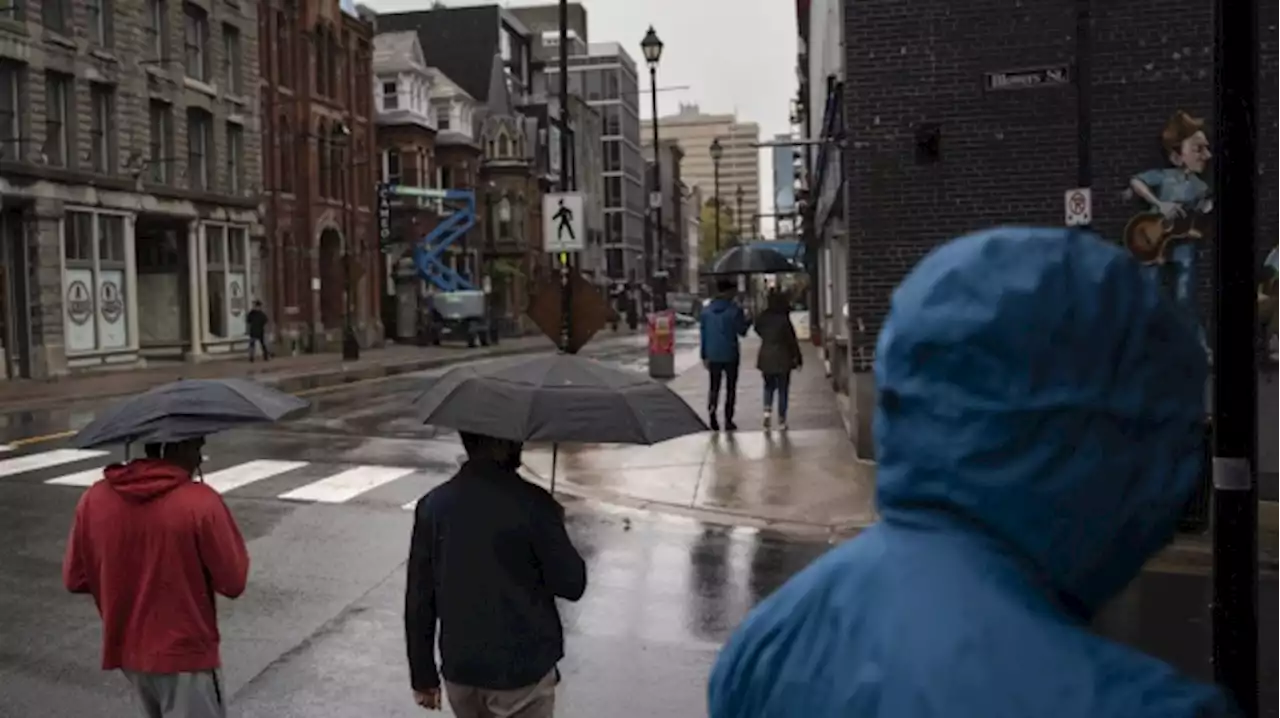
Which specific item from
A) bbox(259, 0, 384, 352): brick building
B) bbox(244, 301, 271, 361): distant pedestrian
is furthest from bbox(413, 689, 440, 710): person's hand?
bbox(259, 0, 384, 352): brick building

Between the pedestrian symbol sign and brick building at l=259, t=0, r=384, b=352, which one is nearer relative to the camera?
the pedestrian symbol sign

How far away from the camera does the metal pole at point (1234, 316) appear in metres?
3.79

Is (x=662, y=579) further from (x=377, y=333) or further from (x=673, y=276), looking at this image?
(x=673, y=276)

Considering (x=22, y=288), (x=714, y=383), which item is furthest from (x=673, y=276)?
(x=714, y=383)

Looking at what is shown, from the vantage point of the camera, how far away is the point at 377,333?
51.9 meters

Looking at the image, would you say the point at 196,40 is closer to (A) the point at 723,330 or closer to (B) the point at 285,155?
(B) the point at 285,155

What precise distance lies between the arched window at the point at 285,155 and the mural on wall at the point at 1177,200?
37537mm

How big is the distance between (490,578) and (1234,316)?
2593mm

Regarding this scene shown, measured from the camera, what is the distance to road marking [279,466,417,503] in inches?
482

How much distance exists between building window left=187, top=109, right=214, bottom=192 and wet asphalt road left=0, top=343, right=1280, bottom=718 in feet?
91.7

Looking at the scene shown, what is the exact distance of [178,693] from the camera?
432 cm

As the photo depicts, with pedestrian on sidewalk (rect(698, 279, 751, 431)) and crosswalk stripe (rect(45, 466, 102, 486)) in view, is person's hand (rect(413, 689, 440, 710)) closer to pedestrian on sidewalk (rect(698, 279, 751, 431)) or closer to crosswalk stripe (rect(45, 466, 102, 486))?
crosswalk stripe (rect(45, 466, 102, 486))

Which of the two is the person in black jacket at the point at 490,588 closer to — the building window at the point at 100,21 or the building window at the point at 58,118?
the building window at the point at 58,118

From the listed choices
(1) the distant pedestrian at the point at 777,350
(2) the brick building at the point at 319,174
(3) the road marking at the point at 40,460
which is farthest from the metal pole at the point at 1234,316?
(2) the brick building at the point at 319,174
